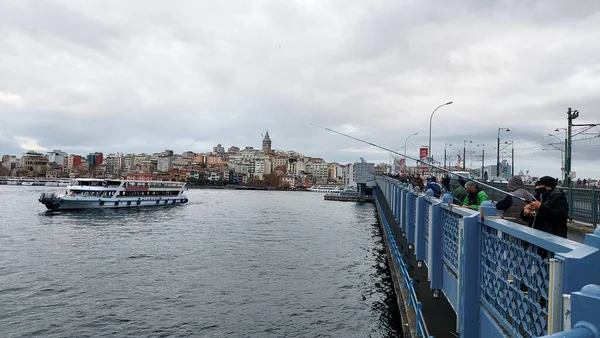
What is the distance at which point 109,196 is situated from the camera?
55719 millimetres

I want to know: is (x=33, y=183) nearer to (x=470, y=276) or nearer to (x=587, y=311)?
(x=470, y=276)

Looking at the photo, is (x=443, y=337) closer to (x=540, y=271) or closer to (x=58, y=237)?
(x=540, y=271)

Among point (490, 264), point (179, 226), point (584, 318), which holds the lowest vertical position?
point (179, 226)

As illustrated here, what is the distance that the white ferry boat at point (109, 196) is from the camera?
4988 cm

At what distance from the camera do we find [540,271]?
3111 millimetres

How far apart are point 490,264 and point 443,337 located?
2.27 m

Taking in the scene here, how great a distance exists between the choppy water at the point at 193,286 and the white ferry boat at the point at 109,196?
20637 millimetres

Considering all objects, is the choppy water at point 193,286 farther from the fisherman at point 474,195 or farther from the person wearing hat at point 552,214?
the person wearing hat at point 552,214

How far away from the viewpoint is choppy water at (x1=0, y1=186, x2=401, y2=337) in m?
11.9

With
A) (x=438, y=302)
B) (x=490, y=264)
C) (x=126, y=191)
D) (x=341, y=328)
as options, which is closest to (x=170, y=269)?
(x=341, y=328)

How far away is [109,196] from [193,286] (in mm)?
44828


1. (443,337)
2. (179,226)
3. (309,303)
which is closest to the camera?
(443,337)

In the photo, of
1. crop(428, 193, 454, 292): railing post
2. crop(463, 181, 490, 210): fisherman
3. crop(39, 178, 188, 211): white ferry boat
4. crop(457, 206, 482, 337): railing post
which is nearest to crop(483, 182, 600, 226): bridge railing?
crop(463, 181, 490, 210): fisherman

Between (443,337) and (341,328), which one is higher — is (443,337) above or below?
above
